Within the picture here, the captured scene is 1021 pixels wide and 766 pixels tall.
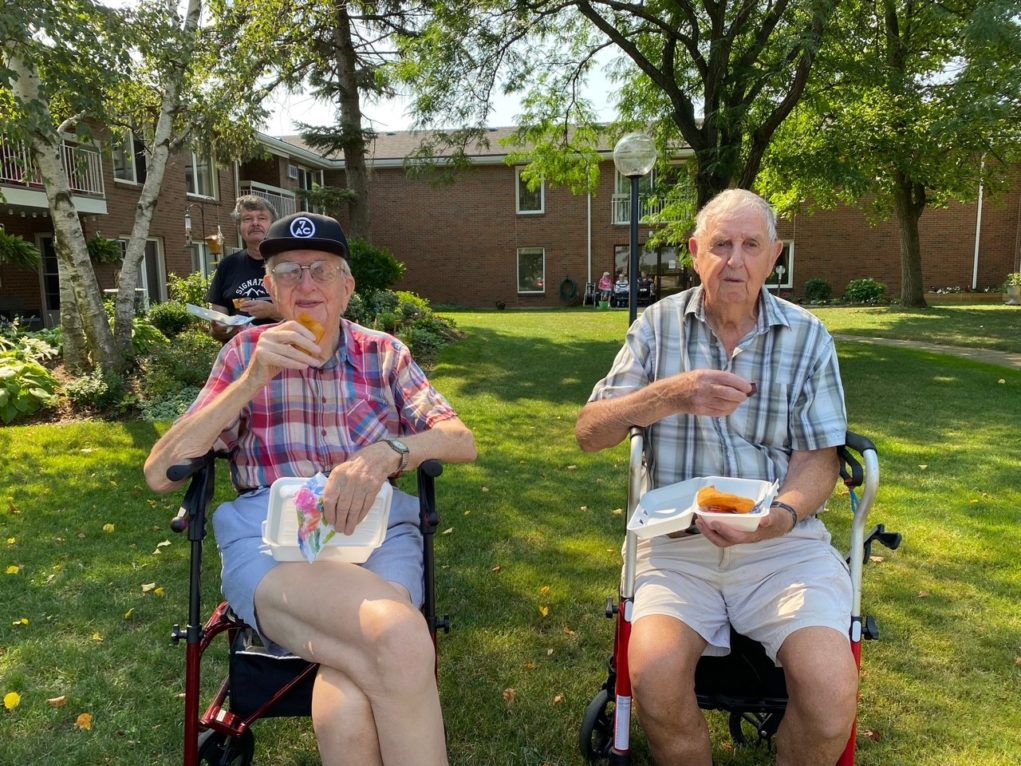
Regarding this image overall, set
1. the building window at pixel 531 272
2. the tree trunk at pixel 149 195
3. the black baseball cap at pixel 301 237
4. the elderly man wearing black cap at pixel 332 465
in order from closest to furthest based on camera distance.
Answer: the elderly man wearing black cap at pixel 332 465
the black baseball cap at pixel 301 237
the tree trunk at pixel 149 195
the building window at pixel 531 272

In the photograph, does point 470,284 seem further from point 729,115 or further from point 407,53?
point 729,115

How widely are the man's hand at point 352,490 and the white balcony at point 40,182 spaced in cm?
1151

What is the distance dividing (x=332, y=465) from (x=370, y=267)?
10.5 m

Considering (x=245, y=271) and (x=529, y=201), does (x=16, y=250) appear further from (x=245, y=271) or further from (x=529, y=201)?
(x=529, y=201)

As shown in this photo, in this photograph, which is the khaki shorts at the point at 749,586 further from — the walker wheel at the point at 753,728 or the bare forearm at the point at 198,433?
the bare forearm at the point at 198,433

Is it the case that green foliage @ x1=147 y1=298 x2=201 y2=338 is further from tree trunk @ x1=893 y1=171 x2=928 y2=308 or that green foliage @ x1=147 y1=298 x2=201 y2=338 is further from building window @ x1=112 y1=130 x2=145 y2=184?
tree trunk @ x1=893 y1=171 x2=928 y2=308

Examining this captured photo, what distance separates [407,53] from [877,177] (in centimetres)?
1002

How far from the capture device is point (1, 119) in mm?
5375

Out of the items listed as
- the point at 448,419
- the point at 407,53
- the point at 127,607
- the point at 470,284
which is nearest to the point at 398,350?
the point at 448,419

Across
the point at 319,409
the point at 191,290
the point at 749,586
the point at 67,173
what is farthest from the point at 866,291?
the point at 319,409

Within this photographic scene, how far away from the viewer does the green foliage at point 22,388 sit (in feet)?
20.6

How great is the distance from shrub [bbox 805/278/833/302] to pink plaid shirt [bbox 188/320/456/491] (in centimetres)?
2274

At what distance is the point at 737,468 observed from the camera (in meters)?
2.12

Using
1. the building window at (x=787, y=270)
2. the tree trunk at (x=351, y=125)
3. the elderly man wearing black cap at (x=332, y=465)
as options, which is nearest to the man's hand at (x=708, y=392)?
the elderly man wearing black cap at (x=332, y=465)
